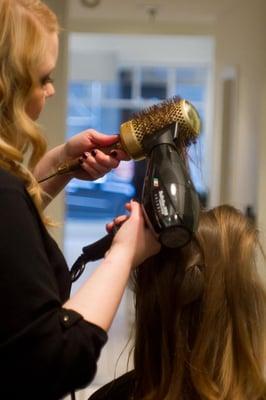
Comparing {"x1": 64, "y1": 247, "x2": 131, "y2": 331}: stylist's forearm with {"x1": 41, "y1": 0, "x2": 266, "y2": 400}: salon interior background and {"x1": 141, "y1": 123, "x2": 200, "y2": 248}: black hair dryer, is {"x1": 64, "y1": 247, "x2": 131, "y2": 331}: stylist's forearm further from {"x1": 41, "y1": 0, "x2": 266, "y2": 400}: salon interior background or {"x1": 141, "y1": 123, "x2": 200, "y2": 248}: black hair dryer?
{"x1": 41, "y1": 0, "x2": 266, "y2": 400}: salon interior background

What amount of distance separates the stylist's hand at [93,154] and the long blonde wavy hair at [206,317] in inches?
6.6

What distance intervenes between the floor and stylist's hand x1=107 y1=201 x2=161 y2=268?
1.01 feet

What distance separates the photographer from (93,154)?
0.96 m

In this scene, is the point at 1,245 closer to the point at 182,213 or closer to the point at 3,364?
the point at 3,364

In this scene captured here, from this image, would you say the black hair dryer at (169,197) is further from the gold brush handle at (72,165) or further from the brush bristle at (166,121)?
the gold brush handle at (72,165)

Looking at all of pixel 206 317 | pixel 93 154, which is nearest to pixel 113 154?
pixel 93 154

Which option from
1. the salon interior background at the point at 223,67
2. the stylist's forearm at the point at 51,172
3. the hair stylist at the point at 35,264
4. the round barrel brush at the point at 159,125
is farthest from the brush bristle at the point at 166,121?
the salon interior background at the point at 223,67

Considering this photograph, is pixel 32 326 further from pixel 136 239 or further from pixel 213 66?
pixel 213 66

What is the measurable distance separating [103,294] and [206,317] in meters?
0.29

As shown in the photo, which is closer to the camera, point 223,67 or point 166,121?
point 166,121

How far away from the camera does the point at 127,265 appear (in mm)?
741

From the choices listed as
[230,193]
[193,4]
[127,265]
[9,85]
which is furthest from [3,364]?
[193,4]

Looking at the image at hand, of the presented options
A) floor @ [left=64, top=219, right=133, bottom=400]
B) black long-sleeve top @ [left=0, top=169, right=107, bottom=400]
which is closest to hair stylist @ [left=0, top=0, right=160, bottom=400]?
black long-sleeve top @ [left=0, top=169, right=107, bottom=400]

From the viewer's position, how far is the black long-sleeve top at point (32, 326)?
626mm
